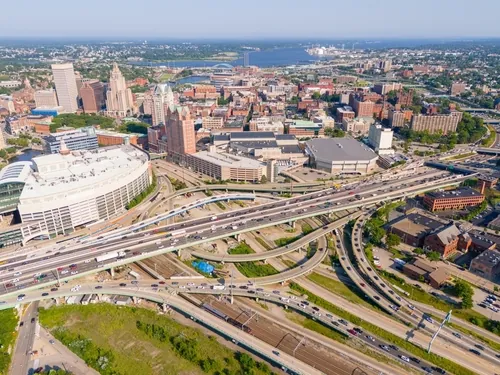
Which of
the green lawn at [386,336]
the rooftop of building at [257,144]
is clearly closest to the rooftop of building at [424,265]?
the green lawn at [386,336]

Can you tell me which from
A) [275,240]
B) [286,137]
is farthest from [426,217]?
[286,137]

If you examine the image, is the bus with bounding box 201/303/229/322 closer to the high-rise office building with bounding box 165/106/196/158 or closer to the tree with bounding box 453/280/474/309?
the tree with bounding box 453/280/474/309

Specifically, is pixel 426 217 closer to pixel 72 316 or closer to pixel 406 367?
pixel 406 367

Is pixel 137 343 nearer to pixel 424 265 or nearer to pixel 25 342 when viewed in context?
pixel 25 342

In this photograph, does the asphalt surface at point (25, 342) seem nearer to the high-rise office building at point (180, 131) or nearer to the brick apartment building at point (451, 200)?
the high-rise office building at point (180, 131)

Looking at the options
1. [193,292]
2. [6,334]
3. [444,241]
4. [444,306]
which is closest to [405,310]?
[444,306]

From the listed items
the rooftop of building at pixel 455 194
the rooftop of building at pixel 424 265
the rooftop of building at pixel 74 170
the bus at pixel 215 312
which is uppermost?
the rooftop of building at pixel 74 170
